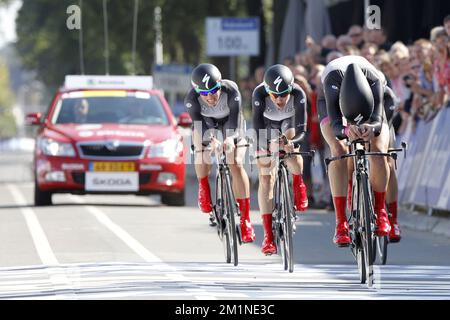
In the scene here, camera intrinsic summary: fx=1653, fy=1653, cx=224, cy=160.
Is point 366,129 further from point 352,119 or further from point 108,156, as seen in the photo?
point 108,156

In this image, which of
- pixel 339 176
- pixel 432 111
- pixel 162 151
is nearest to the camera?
pixel 339 176

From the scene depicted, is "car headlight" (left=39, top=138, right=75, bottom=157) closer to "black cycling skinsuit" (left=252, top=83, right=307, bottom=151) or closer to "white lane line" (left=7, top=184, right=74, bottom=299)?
"white lane line" (left=7, top=184, right=74, bottom=299)

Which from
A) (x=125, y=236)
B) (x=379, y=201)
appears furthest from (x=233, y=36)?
(x=379, y=201)

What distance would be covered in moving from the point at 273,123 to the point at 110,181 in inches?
344

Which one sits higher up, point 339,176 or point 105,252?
point 339,176

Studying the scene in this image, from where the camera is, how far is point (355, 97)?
1166cm

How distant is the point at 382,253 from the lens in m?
13.5

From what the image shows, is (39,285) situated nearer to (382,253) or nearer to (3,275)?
(3,275)

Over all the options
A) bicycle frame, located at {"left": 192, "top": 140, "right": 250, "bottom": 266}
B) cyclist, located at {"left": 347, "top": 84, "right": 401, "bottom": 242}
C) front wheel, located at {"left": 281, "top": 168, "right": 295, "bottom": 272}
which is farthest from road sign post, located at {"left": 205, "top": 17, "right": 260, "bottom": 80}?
front wheel, located at {"left": 281, "top": 168, "right": 295, "bottom": 272}

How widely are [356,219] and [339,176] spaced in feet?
2.25

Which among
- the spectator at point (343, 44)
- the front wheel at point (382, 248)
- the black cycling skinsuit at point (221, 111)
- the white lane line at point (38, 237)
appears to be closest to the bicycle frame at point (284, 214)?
the black cycling skinsuit at point (221, 111)

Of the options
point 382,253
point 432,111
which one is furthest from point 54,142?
point 382,253

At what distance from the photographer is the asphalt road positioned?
1123 cm

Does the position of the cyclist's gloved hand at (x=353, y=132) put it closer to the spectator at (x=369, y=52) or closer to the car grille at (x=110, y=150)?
the spectator at (x=369, y=52)
